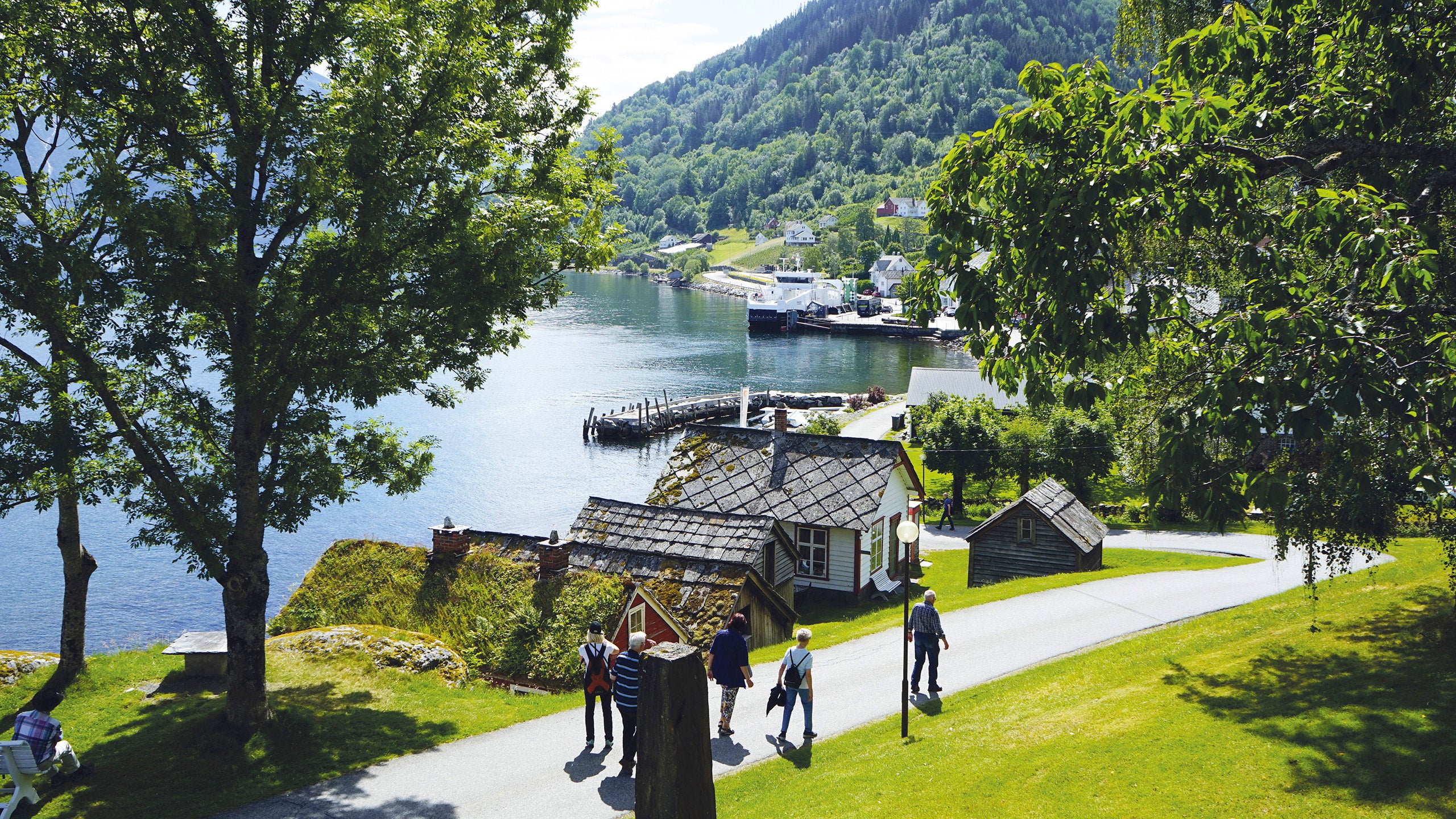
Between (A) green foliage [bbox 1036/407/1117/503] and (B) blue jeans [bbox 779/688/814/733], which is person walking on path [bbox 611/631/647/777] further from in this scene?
(A) green foliage [bbox 1036/407/1117/503]

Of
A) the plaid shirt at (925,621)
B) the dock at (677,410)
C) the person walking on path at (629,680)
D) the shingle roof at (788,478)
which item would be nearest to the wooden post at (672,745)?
the person walking on path at (629,680)

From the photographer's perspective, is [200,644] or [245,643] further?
[200,644]

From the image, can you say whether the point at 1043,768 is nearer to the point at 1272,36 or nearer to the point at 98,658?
the point at 1272,36

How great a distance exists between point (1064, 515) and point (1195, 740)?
21280 millimetres

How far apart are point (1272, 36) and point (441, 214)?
10922 millimetres

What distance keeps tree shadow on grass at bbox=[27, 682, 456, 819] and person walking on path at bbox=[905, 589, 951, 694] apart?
7.64 m

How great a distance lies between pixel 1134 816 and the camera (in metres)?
10.1

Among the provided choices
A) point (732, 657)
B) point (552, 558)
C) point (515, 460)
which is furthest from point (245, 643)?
point (515, 460)

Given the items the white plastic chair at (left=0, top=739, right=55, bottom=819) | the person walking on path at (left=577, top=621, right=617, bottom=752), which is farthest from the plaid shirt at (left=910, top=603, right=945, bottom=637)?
the white plastic chair at (left=0, top=739, right=55, bottom=819)

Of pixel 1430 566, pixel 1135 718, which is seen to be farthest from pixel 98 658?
pixel 1430 566

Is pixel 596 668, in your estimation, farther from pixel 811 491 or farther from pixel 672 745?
pixel 811 491

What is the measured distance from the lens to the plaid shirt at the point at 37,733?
1170 cm

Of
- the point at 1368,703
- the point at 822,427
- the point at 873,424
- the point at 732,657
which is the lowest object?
the point at 873,424

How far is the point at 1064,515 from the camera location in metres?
32.5
